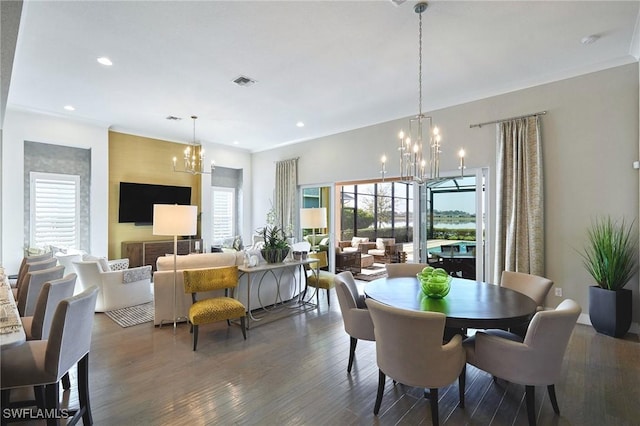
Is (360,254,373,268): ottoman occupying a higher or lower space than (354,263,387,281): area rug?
higher

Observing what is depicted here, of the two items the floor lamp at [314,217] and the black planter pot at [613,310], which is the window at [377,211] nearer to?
the floor lamp at [314,217]

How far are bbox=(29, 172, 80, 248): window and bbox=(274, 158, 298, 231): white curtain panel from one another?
4.24 m

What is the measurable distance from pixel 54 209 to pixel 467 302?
23.7ft

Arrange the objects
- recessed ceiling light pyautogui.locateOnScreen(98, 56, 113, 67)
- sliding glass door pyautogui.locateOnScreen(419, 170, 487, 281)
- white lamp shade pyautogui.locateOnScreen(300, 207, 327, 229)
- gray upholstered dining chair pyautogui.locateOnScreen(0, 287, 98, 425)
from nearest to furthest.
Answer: gray upholstered dining chair pyautogui.locateOnScreen(0, 287, 98, 425) → recessed ceiling light pyautogui.locateOnScreen(98, 56, 113, 67) → sliding glass door pyautogui.locateOnScreen(419, 170, 487, 281) → white lamp shade pyautogui.locateOnScreen(300, 207, 327, 229)

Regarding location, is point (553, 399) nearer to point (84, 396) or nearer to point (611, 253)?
point (611, 253)

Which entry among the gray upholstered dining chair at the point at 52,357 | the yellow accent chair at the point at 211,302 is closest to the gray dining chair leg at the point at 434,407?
the yellow accent chair at the point at 211,302

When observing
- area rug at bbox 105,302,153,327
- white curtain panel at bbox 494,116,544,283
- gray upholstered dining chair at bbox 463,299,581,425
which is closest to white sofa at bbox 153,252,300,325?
area rug at bbox 105,302,153,327

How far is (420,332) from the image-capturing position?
1.97m

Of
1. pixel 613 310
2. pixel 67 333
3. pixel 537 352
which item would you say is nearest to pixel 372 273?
pixel 613 310

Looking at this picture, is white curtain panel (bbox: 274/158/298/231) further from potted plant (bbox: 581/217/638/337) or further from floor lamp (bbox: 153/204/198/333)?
potted plant (bbox: 581/217/638/337)

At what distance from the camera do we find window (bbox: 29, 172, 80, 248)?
5684mm

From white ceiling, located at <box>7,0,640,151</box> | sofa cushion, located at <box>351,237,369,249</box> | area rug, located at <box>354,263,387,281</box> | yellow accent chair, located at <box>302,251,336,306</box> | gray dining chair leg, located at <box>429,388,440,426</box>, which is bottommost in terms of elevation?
area rug, located at <box>354,263,387,281</box>

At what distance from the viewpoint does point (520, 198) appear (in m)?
4.40

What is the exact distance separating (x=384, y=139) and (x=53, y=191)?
6.51m
